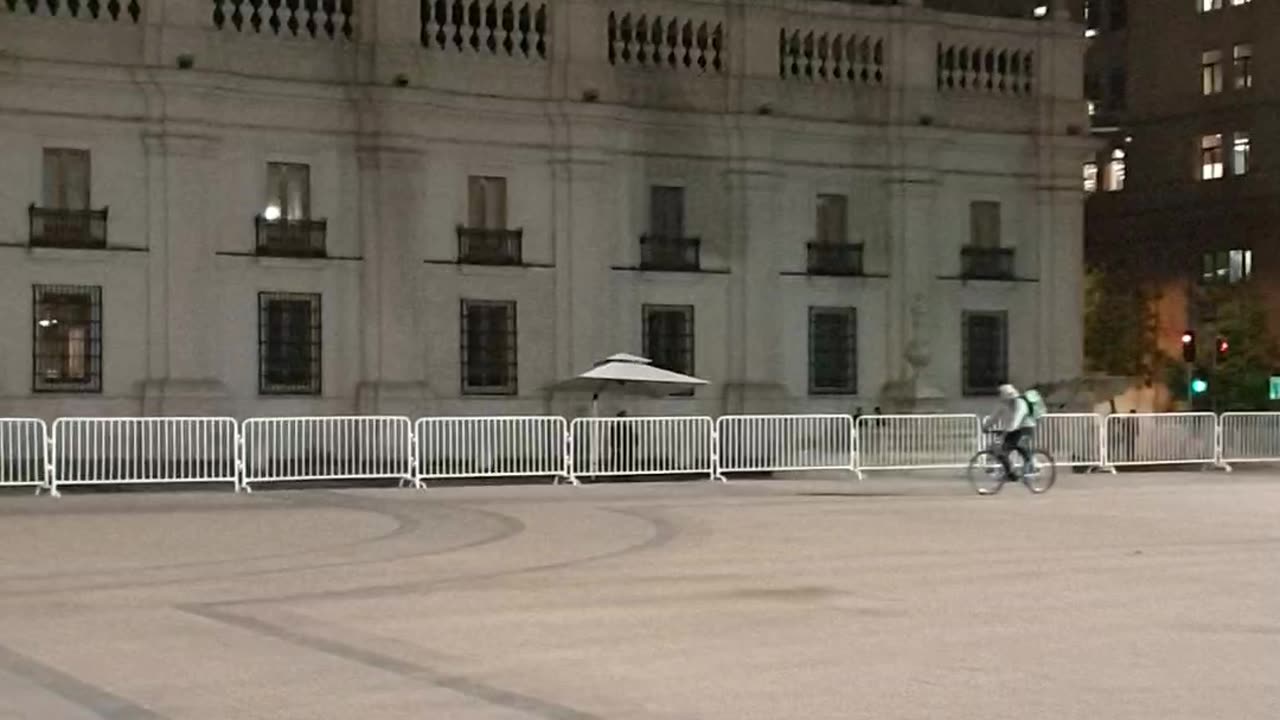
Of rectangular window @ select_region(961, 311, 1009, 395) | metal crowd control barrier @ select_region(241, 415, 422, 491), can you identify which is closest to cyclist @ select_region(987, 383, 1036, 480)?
metal crowd control barrier @ select_region(241, 415, 422, 491)

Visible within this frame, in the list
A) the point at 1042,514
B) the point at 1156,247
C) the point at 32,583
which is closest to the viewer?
the point at 32,583

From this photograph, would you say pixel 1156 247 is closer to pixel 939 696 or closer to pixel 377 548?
pixel 377 548

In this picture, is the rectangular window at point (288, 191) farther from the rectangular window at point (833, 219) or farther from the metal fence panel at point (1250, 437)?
the metal fence panel at point (1250, 437)

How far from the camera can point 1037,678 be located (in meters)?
11.3

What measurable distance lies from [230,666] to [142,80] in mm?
25550

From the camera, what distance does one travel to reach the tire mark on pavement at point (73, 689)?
1009cm

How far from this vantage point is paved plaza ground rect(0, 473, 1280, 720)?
10617mm

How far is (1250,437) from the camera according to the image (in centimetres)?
3709

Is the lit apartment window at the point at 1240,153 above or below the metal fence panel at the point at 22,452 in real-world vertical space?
above

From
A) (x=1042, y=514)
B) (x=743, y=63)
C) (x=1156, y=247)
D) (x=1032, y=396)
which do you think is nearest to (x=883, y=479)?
(x=1032, y=396)

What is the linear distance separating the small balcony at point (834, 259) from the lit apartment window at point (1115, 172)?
1137 inches

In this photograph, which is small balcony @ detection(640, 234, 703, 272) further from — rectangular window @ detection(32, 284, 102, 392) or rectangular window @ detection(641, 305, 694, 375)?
rectangular window @ detection(32, 284, 102, 392)

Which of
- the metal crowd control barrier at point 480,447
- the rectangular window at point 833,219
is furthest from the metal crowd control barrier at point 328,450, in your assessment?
the rectangular window at point 833,219

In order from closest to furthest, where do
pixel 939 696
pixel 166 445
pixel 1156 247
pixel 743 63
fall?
pixel 939 696
pixel 166 445
pixel 743 63
pixel 1156 247
